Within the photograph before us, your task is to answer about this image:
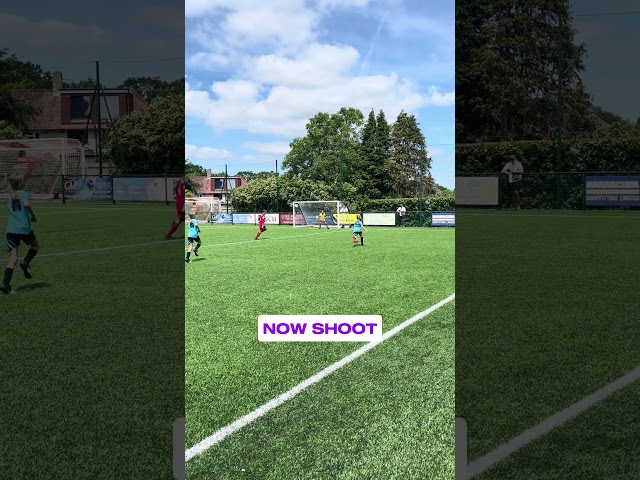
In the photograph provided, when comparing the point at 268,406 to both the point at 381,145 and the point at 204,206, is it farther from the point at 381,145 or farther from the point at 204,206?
the point at 204,206

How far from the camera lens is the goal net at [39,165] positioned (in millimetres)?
42281

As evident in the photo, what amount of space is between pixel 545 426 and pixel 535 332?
9.01 ft

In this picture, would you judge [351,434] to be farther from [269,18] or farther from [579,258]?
[579,258]

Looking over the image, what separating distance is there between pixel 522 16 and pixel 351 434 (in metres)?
33.5

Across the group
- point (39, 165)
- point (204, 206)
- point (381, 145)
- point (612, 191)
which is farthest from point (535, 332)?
point (39, 165)

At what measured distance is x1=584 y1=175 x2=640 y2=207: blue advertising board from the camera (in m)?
30.0

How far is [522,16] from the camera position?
3231 cm

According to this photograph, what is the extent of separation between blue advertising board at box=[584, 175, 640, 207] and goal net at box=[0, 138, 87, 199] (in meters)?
32.1

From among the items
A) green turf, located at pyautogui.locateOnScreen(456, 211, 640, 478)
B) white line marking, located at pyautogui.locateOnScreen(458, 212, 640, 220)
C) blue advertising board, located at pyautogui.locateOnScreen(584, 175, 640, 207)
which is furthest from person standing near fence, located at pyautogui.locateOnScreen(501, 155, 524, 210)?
green turf, located at pyautogui.locateOnScreen(456, 211, 640, 478)

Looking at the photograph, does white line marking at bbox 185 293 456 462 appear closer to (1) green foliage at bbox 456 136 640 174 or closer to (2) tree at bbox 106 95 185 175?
(1) green foliage at bbox 456 136 640 174

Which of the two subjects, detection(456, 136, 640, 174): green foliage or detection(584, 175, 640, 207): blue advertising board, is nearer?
detection(584, 175, 640, 207): blue advertising board

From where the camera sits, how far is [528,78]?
3350 cm

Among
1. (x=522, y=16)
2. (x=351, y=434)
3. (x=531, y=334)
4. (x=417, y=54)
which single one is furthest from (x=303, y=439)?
(x=522, y=16)

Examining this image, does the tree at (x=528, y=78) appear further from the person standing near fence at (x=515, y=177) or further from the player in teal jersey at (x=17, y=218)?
the player in teal jersey at (x=17, y=218)
